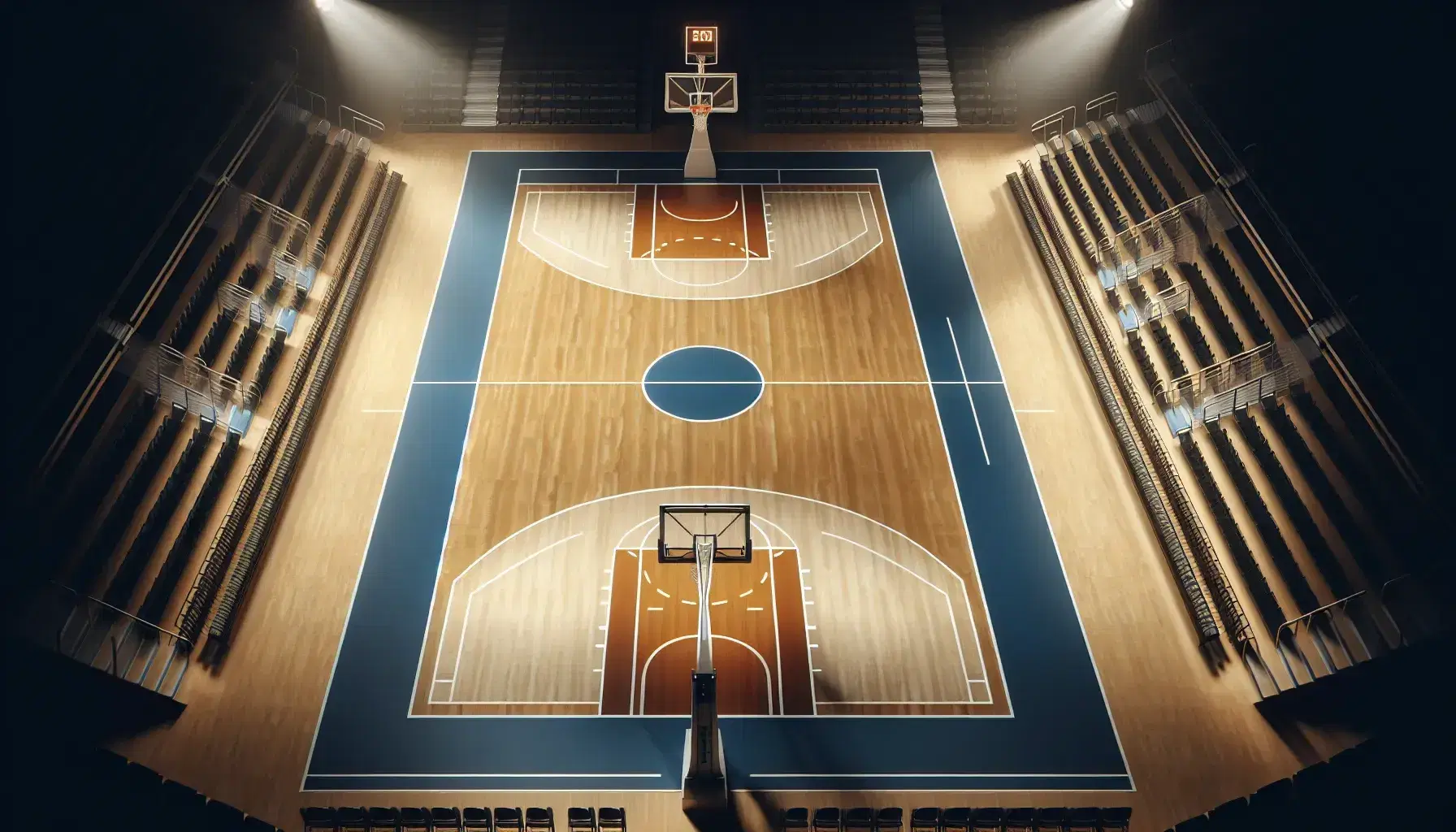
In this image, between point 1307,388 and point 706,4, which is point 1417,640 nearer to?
point 1307,388

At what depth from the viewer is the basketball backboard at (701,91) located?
1770 centimetres

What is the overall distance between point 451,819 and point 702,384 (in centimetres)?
646

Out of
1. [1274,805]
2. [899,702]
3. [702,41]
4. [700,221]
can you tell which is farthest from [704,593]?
[702,41]

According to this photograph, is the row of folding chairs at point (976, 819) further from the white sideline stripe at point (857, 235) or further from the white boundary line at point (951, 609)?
the white sideline stripe at point (857, 235)

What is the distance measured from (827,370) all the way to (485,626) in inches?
223

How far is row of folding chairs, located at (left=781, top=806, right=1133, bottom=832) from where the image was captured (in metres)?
9.04

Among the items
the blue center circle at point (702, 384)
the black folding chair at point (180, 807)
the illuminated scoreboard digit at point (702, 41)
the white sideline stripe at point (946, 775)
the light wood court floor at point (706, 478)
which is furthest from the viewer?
the illuminated scoreboard digit at point (702, 41)

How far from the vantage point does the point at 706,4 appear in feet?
68.0

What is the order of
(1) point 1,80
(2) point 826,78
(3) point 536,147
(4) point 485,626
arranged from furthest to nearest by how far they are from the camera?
1. (2) point 826,78
2. (3) point 536,147
3. (1) point 1,80
4. (4) point 485,626

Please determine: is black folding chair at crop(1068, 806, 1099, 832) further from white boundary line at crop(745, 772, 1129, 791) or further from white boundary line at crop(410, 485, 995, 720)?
white boundary line at crop(410, 485, 995, 720)

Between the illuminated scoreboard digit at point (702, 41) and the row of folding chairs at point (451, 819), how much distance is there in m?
12.6

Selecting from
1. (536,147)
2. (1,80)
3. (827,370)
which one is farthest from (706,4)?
(1,80)

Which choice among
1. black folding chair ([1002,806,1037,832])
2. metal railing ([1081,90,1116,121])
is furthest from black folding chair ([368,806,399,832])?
metal railing ([1081,90,1116,121])

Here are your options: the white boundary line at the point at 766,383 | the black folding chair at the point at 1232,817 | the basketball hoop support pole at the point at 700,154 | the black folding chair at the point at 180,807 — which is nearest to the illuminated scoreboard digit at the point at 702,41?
the basketball hoop support pole at the point at 700,154
